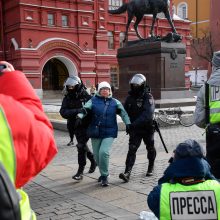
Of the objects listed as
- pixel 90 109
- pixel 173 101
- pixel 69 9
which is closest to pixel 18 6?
pixel 69 9

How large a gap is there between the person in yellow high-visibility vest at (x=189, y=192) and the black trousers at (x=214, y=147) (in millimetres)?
1084

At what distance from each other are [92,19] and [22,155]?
125 ft

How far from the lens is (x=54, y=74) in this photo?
40.0 meters

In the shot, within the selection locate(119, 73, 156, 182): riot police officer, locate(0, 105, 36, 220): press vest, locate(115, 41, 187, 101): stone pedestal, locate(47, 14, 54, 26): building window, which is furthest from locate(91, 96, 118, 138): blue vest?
locate(47, 14, 54, 26): building window

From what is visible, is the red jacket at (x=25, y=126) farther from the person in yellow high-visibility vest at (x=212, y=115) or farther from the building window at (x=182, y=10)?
the building window at (x=182, y=10)

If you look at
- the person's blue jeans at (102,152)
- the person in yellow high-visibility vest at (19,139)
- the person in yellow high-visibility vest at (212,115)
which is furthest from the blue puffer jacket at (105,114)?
the person in yellow high-visibility vest at (19,139)

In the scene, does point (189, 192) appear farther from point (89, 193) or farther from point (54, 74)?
point (54, 74)

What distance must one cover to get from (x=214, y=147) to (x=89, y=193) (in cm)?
238

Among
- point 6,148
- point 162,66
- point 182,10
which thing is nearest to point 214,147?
point 6,148

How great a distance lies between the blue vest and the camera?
20.6ft

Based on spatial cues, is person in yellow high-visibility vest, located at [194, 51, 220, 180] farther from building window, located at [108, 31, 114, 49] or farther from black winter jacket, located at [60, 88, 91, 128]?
building window, located at [108, 31, 114, 49]

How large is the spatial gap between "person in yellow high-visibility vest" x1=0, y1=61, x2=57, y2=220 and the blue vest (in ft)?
14.5

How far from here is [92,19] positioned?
38.4m

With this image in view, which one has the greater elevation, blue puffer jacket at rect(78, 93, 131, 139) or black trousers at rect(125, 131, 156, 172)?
blue puffer jacket at rect(78, 93, 131, 139)
